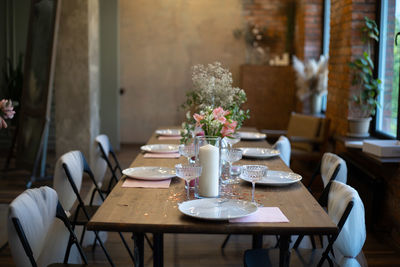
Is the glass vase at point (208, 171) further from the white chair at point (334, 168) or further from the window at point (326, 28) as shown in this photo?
the window at point (326, 28)

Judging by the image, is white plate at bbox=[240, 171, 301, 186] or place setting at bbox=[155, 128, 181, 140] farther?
place setting at bbox=[155, 128, 181, 140]

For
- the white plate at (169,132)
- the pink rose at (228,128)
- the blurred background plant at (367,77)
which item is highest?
the blurred background plant at (367,77)

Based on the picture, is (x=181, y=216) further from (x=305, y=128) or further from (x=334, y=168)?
(x=305, y=128)

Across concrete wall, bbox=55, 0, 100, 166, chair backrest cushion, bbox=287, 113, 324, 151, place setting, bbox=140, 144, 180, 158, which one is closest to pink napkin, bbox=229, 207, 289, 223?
place setting, bbox=140, 144, 180, 158

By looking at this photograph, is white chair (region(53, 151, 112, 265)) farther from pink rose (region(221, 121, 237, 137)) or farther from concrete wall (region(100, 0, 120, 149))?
concrete wall (region(100, 0, 120, 149))

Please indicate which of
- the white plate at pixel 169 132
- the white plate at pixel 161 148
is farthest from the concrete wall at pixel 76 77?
the white plate at pixel 161 148

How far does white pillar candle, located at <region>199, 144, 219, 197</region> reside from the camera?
2.61 metres

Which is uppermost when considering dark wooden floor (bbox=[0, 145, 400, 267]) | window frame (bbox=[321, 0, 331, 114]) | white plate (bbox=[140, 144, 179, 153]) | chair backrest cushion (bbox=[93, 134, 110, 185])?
window frame (bbox=[321, 0, 331, 114])

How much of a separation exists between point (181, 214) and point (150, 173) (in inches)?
32.0

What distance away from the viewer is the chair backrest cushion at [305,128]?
6117 mm

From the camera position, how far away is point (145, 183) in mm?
2912

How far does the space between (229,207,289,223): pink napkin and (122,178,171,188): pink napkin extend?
2.16ft

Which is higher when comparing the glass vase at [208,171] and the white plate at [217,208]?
the glass vase at [208,171]

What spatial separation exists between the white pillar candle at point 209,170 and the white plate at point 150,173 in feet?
1.34
